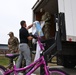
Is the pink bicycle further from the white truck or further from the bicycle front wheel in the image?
the white truck

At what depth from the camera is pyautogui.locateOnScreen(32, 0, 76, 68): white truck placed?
7.81 m

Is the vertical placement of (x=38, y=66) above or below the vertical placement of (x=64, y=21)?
below

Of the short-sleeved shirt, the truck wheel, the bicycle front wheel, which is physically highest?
the short-sleeved shirt

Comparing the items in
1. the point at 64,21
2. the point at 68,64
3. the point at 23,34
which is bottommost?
the point at 68,64

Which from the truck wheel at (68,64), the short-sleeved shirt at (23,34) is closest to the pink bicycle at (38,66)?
the short-sleeved shirt at (23,34)

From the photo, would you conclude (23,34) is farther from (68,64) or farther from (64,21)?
(68,64)

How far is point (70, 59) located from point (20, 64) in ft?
13.6

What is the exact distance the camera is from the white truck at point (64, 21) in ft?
25.6

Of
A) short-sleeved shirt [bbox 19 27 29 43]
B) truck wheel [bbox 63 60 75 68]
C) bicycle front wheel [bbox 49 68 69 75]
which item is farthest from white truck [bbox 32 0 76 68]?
bicycle front wheel [bbox 49 68 69 75]

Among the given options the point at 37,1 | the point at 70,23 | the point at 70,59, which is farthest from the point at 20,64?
the point at 70,59

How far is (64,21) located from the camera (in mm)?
7348

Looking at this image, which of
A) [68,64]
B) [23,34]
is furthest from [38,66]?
[68,64]

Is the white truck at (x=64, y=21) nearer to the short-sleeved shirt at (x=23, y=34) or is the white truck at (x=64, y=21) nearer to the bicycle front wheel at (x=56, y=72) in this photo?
the short-sleeved shirt at (x=23, y=34)

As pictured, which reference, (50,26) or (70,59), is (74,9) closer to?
(50,26)
